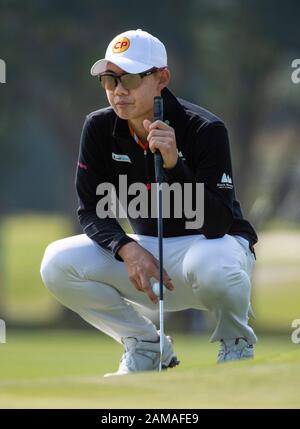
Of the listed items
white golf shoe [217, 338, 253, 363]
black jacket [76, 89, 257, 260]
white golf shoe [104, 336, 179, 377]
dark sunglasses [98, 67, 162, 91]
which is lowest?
white golf shoe [104, 336, 179, 377]

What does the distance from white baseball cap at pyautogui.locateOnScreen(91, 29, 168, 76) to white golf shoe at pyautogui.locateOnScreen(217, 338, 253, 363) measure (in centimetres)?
124

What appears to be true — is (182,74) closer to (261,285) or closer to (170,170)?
(261,285)

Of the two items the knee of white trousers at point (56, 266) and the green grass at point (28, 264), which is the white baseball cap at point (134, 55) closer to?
the knee of white trousers at point (56, 266)

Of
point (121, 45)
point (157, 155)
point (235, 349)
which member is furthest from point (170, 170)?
point (235, 349)

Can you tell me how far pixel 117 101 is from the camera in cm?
542

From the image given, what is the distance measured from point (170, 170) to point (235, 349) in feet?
2.82

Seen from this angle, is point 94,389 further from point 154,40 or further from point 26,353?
point 26,353

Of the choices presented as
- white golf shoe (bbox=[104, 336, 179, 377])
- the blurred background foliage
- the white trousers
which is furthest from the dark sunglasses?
the blurred background foliage

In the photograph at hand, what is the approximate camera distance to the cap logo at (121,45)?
5.50 m

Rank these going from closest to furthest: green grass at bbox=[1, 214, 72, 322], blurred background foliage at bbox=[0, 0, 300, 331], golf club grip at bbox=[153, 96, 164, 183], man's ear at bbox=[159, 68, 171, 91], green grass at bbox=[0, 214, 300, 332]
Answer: golf club grip at bbox=[153, 96, 164, 183] → man's ear at bbox=[159, 68, 171, 91] → blurred background foliage at bbox=[0, 0, 300, 331] → green grass at bbox=[0, 214, 300, 332] → green grass at bbox=[1, 214, 72, 322]

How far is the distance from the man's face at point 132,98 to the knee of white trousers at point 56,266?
676 mm

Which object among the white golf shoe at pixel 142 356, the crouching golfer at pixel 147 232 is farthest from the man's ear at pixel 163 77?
the white golf shoe at pixel 142 356

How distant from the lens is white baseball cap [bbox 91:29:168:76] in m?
5.43

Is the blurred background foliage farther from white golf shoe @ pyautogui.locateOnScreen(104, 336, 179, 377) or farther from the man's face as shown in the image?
the man's face
